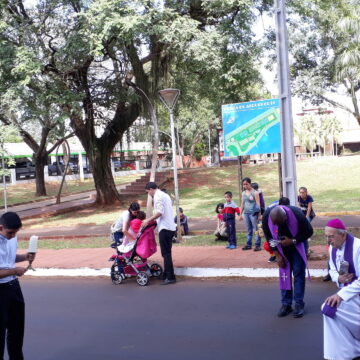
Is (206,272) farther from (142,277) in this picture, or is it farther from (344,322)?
(344,322)

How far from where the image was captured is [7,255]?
191 inches

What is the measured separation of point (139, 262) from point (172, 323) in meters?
2.97

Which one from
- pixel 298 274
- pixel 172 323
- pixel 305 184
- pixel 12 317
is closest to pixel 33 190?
pixel 305 184

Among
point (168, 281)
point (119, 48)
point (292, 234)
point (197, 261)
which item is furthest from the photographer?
point (119, 48)

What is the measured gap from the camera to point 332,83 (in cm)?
2545

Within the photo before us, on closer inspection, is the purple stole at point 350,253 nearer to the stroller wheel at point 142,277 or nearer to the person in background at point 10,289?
→ the person in background at point 10,289

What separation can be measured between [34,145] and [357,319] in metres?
30.2

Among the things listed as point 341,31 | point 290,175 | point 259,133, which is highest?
point 341,31

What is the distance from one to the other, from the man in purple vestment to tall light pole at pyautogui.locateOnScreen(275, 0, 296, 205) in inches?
126

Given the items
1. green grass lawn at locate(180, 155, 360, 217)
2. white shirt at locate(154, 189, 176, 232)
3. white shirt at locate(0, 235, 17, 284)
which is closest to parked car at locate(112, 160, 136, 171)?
green grass lawn at locate(180, 155, 360, 217)

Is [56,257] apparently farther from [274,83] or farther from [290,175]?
[274,83]

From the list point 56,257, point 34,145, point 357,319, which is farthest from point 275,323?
point 34,145

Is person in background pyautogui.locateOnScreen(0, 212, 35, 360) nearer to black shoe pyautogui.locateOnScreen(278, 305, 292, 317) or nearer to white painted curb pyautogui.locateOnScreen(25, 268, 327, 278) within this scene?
black shoe pyautogui.locateOnScreen(278, 305, 292, 317)

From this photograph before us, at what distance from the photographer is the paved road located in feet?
18.4
